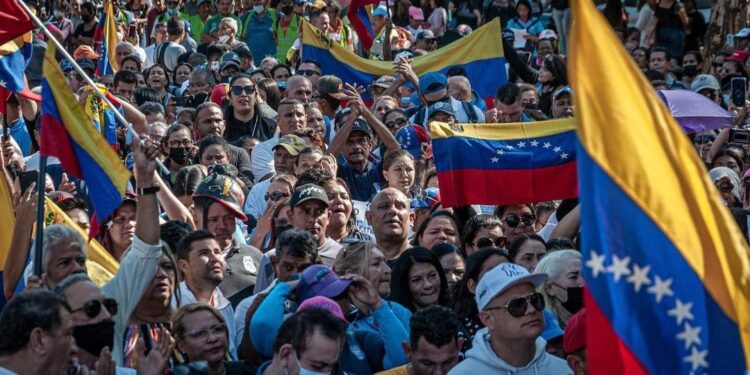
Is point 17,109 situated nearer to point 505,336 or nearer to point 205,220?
point 205,220

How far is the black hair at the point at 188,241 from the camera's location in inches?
314

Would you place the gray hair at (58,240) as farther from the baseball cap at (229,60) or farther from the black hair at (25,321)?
the baseball cap at (229,60)

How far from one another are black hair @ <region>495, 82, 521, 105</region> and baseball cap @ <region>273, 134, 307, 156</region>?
7.38 feet

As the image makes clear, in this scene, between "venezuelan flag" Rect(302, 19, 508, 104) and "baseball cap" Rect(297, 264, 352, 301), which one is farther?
"venezuelan flag" Rect(302, 19, 508, 104)

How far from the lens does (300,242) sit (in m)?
8.04

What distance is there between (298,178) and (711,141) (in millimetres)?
5438

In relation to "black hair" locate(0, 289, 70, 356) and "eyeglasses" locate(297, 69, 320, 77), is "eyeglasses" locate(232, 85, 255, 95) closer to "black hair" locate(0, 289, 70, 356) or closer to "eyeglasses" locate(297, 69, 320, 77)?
"eyeglasses" locate(297, 69, 320, 77)

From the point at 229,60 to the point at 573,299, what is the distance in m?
9.47

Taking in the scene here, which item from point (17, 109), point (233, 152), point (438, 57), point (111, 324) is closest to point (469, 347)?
point (111, 324)

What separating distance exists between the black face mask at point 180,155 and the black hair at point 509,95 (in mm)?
2851

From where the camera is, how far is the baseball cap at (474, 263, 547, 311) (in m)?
6.95

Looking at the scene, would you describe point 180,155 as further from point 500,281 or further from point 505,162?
point 500,281

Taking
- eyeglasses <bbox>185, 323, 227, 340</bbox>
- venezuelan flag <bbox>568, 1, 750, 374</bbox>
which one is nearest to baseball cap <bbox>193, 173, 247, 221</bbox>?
eyeglasses <bbox>185, 323, 227, 340</bbox>

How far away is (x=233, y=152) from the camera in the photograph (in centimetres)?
1241
